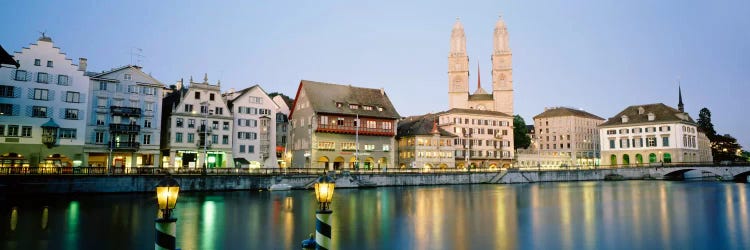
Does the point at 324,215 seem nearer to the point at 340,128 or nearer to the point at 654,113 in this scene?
the point at 340,128

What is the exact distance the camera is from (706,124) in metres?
129

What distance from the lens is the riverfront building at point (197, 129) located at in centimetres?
6462

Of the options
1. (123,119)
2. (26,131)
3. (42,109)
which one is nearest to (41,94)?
(42,109)

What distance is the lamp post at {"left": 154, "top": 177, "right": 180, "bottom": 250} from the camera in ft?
32.9

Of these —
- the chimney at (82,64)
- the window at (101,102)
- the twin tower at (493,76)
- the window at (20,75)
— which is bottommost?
the window at (101,102)

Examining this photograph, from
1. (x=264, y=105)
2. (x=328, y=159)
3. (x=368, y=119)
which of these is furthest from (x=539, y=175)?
(x=264, y=105)

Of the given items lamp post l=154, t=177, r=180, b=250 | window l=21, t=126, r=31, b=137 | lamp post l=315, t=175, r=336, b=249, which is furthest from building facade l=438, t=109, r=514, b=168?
lamp post l=154, t=177, r=180, b=250

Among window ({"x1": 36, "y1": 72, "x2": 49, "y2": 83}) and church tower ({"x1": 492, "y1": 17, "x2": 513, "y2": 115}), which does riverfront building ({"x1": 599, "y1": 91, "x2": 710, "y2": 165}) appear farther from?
window ({"x1": 36, "y1": 72, "x2": 49, "y2": 83})

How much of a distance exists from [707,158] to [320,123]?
10063 centimetres

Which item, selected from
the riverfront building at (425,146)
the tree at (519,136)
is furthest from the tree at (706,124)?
the riverfront building at (425,146)

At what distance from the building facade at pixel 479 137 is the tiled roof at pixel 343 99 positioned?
1794 cm

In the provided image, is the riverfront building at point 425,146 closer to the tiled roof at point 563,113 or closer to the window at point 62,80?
the window at point 62,80

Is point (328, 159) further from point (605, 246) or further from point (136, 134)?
point (605, 246)

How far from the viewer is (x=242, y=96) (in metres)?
71.1
